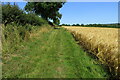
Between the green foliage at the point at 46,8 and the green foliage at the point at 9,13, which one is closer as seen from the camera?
the green foliage at the point at 9,13

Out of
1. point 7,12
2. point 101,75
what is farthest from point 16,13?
point 101,75

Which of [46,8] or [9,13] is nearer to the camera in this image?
[9,13]

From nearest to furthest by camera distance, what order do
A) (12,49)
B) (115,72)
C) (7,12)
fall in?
(115,72) < (12,49) < (7,12)

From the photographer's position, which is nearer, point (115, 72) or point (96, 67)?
point (115, 72)

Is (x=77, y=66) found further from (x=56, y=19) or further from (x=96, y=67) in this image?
(x=56, y=19)

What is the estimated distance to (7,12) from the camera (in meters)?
10.8

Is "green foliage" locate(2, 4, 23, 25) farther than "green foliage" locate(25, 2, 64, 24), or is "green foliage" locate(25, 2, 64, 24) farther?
"green foliage" locate(25, 2, 64, 24)

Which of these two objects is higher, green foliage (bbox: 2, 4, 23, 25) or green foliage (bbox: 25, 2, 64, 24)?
green foliage (bbox: 25, 2, 64, 24)

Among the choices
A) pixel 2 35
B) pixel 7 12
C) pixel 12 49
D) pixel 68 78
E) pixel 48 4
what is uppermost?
pixel 48 4

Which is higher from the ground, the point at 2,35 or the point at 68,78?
the point at 2,35

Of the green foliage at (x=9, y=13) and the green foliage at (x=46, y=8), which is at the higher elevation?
the green foliage at (x=46, y=8)

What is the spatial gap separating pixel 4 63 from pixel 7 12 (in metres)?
7.26

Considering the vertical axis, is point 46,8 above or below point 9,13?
above

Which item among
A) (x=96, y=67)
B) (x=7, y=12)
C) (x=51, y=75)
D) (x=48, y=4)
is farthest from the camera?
(x=48, y=4)
